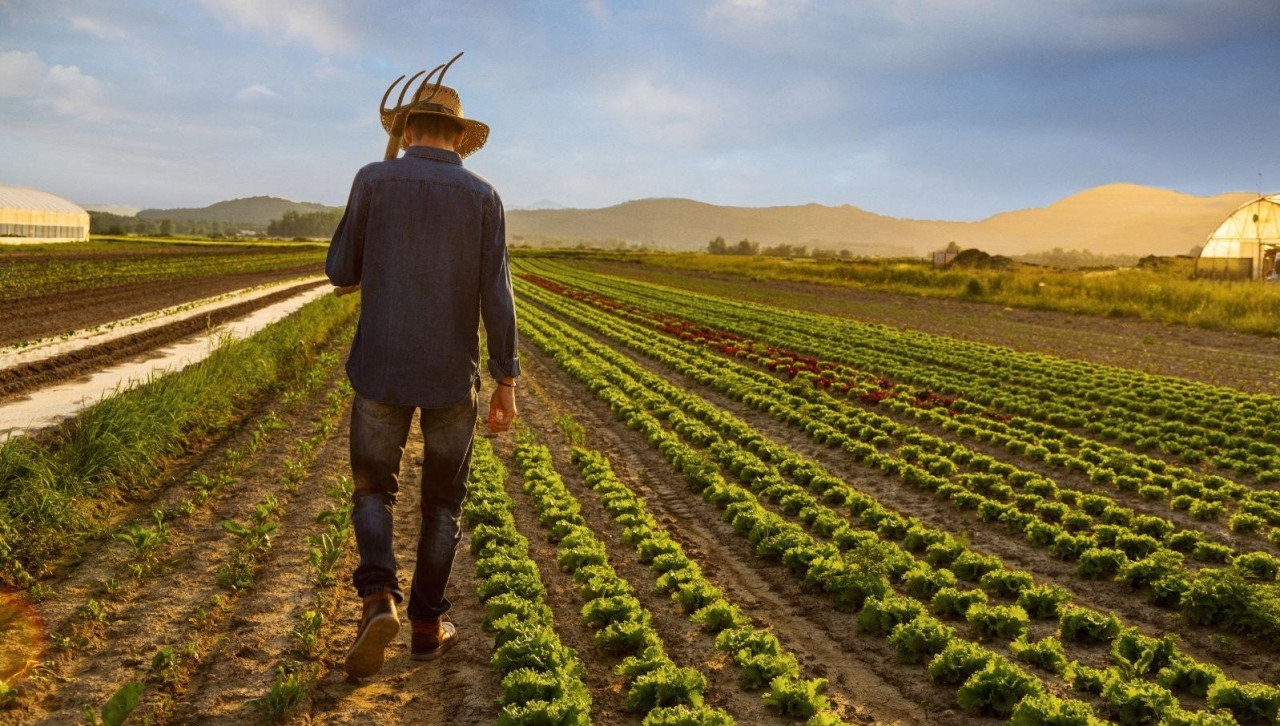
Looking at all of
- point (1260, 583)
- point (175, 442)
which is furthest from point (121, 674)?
point (1260, 583)

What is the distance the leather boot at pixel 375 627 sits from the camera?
154 inches

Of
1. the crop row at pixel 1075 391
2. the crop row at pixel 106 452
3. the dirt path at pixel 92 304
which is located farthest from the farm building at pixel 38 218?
the crop row at pixel 1075 391

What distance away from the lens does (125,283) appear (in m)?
31.9

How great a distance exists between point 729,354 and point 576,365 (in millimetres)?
4361

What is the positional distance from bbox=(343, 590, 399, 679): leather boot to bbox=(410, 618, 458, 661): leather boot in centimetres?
46

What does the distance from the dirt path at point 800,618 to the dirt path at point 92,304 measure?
13870mm

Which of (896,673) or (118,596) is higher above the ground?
(118,596)

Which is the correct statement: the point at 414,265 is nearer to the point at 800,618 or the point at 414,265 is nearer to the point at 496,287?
the point at 496,287

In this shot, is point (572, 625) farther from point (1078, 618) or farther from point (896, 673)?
point (1078, 618)

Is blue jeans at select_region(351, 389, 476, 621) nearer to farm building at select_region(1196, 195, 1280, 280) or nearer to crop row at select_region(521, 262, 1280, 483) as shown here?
crop row at select_region(521, 262, 1280, 483)

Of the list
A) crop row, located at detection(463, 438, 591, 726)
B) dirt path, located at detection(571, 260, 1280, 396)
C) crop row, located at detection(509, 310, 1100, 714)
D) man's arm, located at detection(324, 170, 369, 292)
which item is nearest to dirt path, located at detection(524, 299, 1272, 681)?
crop row, located at detection(509, 310, 1100, 714)

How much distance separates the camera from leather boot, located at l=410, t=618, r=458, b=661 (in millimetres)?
4465

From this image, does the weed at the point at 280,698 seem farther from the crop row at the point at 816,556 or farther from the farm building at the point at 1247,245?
the farm building at the point at 1247,245

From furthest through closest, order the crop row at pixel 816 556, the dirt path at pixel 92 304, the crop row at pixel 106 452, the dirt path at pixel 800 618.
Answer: the dirt path at pixel 92 304, the crop row at pixel 106 452, the dirt path at pixel 800 618, the crop row at pixel 816 556
